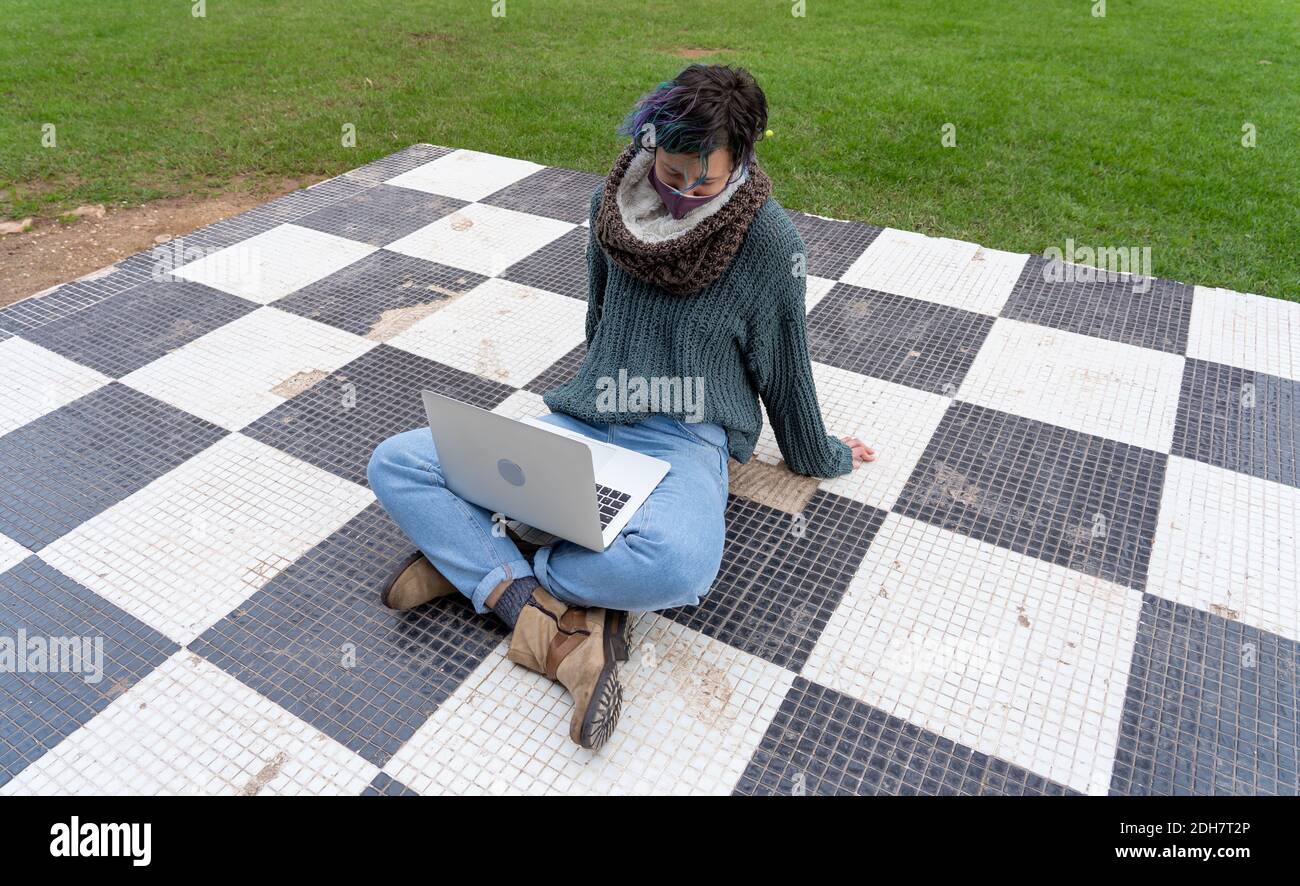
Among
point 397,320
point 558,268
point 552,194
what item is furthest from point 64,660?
point 552,194

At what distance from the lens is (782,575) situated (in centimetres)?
221

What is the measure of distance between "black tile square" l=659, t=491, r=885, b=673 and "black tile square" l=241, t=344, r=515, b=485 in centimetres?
100

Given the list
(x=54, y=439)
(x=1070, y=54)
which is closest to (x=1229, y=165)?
(x=1070, y=54)

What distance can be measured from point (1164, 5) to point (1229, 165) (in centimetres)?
409

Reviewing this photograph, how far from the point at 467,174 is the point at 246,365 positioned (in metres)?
1.90

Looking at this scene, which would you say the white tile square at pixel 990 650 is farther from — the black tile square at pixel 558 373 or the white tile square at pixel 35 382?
the white tile square at pixel 35 382

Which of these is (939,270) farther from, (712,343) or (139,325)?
(139,325)

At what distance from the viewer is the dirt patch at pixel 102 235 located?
12.3ft

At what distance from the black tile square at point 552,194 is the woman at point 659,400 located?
6.47 feet

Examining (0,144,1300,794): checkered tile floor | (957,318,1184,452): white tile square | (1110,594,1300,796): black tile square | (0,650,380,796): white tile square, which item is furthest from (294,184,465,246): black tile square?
(1110,594,1300,796): black tile square

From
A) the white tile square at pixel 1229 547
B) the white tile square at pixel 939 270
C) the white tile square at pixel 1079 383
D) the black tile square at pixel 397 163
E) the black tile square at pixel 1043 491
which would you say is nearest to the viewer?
the white tile square at pixel 1229 547

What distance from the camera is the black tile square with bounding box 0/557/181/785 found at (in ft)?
6.09

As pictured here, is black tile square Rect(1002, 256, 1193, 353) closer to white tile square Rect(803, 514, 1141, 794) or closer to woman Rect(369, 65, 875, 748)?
white tile square Rect(803, 514, 1141, 794)

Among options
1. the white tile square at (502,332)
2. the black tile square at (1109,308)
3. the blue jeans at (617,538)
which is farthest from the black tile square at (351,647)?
the black tile square at (1109,308)
